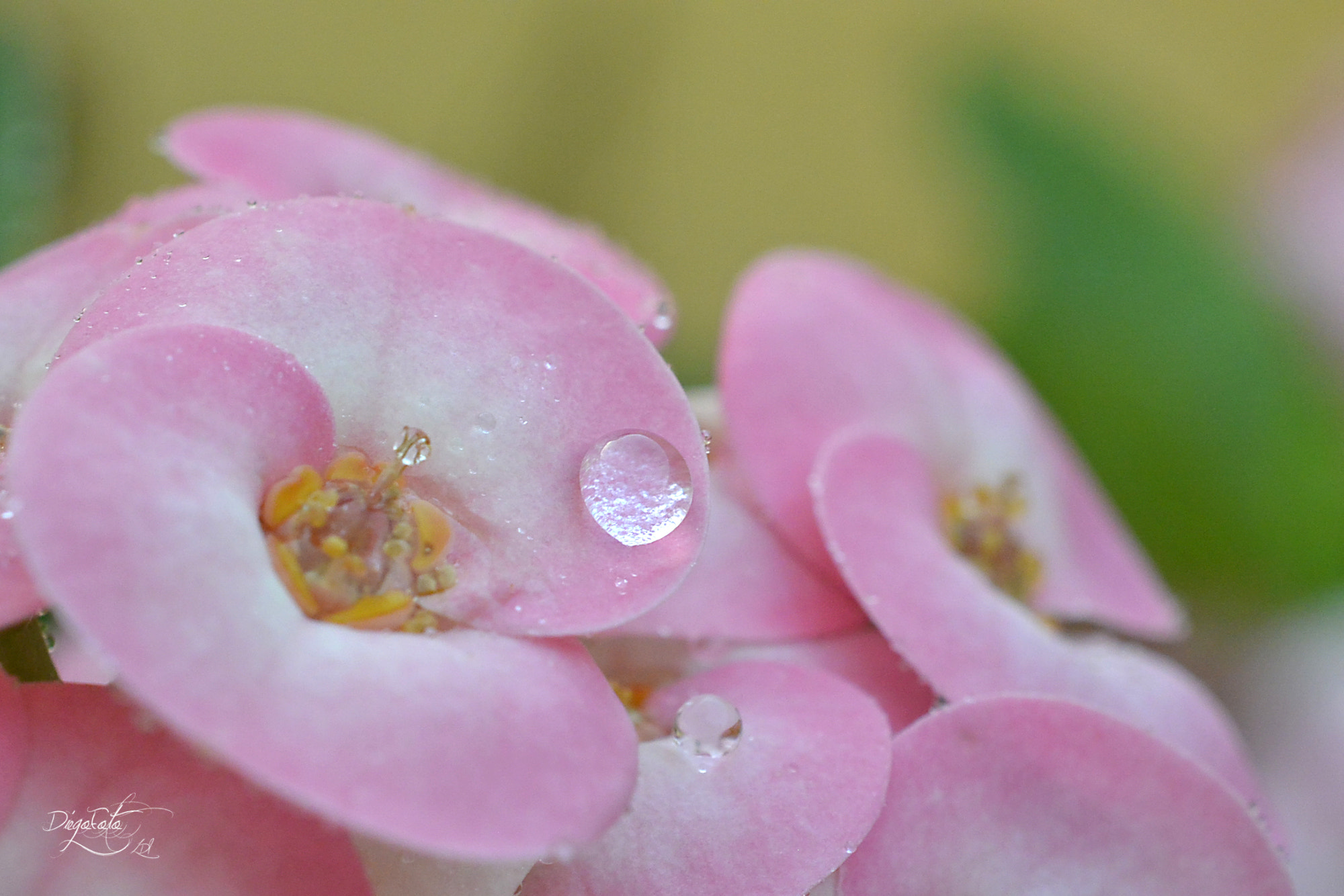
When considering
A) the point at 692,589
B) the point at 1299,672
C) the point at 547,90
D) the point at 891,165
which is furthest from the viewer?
the point at 891,165

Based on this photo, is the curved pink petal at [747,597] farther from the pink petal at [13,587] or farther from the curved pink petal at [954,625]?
the pink petal at [13,587]

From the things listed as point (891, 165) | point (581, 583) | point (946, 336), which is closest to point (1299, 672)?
point (946, 336)

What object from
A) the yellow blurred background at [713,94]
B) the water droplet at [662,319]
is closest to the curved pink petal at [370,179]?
the water droplet at [662,319]

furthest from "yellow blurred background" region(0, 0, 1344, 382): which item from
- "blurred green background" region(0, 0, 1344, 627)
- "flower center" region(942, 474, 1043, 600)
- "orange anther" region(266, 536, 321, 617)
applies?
"orange anther" region(266, 536, 321, 617)

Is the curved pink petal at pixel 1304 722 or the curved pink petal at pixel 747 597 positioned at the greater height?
the curved pink petal at pixel 747 597

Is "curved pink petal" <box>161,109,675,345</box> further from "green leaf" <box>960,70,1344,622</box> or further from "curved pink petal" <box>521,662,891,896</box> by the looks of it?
"green leaf" <box>960,70,1344,622</box>

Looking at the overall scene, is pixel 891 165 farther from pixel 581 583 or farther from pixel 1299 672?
pixel 581 583

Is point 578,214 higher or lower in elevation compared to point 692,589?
lower
